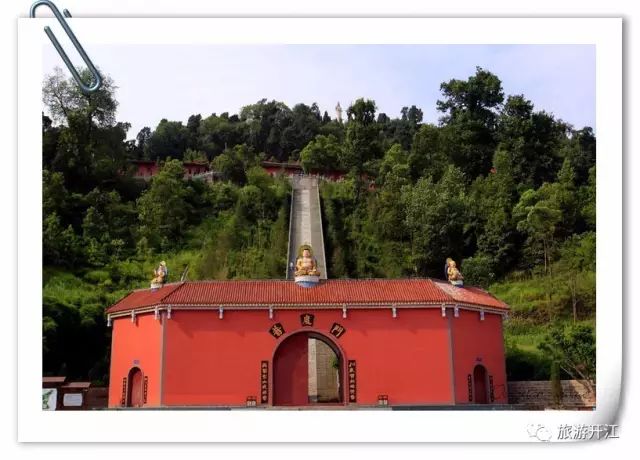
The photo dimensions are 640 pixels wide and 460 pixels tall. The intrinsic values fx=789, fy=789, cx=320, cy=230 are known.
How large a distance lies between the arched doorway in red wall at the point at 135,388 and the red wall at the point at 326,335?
15.7 inches

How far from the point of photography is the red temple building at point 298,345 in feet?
52.5

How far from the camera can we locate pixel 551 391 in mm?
18000

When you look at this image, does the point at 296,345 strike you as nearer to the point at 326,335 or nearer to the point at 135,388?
the point at 326,335

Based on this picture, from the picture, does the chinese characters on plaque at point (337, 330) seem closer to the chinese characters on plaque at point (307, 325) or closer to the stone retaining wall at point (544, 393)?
the chinese characters on plaque at point (307, 325)

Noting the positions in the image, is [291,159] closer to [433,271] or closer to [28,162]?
[433,271]

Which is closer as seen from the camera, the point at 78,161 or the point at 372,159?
the point at 78,161

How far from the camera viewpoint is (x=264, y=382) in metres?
16.0

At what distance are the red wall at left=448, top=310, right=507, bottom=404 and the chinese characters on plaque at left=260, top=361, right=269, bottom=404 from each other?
3.86m

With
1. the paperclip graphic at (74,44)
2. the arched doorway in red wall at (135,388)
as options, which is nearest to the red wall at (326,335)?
the arched doorway in red wall at (135,388)

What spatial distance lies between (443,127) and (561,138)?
505cm

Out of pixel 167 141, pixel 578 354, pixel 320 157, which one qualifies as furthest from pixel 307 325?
pixel 167 141
